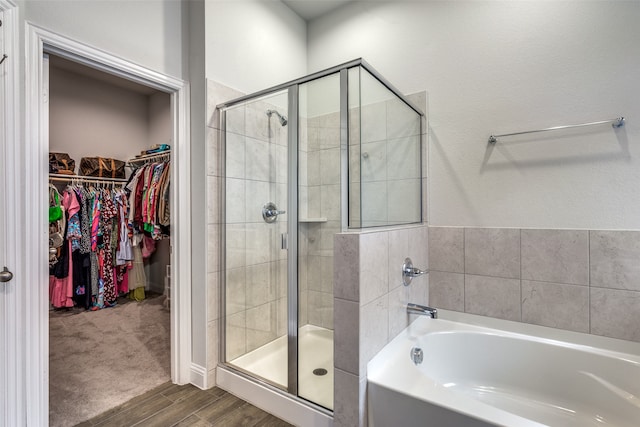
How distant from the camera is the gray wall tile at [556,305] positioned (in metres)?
1.70

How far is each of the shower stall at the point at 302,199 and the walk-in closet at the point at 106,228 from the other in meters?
0.80

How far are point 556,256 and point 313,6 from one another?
2631 mm

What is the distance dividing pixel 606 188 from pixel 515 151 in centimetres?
48

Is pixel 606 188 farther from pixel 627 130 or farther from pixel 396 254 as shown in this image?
pixel 396 254

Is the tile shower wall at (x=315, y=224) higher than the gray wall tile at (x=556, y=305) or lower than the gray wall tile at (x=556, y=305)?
higher

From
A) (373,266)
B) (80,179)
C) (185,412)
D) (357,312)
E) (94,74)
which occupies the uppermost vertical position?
(94,74)

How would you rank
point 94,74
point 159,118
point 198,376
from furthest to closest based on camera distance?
point 159,118 → point 94,74 → point 198,376

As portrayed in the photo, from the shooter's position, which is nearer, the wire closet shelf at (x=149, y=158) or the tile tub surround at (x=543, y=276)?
the tile tub surround at (x=543, y=276)

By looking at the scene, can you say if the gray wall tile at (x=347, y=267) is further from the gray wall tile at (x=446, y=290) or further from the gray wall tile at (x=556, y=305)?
the gray wall tile at (x=556, y=305)

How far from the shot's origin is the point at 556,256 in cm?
176

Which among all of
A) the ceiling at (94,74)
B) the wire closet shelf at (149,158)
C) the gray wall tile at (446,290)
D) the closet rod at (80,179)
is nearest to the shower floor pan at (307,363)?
the gray wall tile at (446,290)

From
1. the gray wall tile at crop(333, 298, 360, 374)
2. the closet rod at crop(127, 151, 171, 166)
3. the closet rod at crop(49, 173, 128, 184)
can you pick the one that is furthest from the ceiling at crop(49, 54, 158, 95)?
the gray wall tile at crop(333, 298, 360, 374)

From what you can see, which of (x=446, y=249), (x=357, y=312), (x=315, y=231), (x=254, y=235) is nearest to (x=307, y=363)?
(x=357, y=312)

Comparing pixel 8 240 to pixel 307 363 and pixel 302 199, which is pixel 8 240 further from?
pixel 307 363
